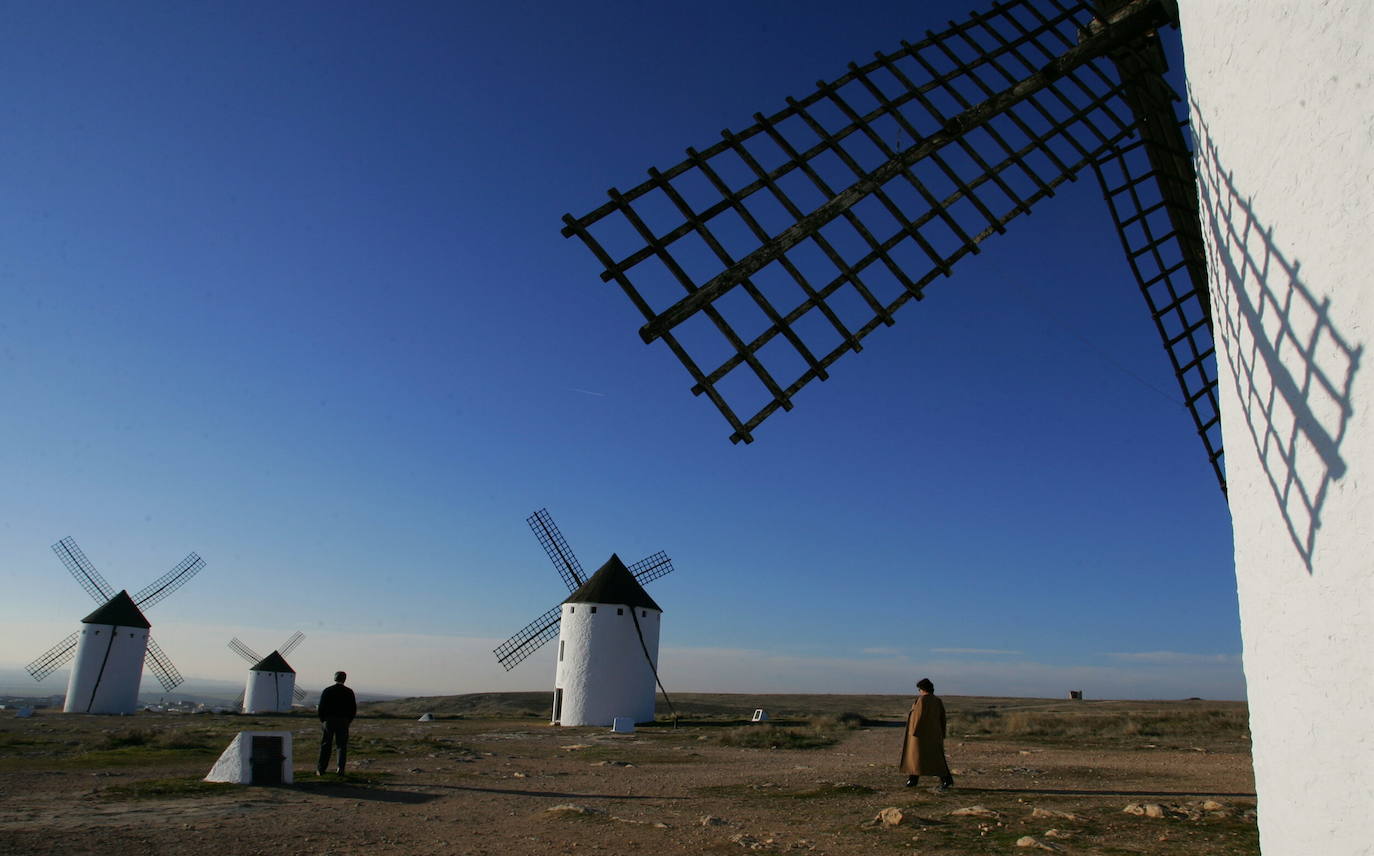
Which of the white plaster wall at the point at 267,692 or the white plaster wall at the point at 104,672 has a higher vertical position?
the white plaster wall at the point at 104,672

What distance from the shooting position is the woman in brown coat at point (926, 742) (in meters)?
8.57

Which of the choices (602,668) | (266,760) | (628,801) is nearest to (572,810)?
(628,801)

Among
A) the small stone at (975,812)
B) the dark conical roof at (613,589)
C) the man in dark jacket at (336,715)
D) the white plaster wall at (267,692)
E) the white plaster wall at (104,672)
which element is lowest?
the white plaster wall at (267,692)

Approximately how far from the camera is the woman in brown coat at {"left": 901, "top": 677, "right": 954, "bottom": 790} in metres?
8.57

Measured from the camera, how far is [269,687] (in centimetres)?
3775

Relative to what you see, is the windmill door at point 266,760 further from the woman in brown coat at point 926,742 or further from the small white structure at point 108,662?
the small white structure at point 108,662

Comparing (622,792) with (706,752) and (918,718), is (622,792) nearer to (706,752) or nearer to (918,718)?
(918,718)

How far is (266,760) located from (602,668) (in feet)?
53.3

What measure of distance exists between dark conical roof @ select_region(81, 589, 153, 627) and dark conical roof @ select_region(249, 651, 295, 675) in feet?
21.8

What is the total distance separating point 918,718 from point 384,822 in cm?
553

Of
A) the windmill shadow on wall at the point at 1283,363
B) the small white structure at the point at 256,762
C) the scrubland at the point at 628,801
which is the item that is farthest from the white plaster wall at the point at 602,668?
the windmill shadow on wall at the point at 1283,363

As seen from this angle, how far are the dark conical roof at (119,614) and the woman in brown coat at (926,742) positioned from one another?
33.5 meters

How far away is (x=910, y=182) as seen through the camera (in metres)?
7.30

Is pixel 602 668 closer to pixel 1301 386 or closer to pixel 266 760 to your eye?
pixel 266 760
